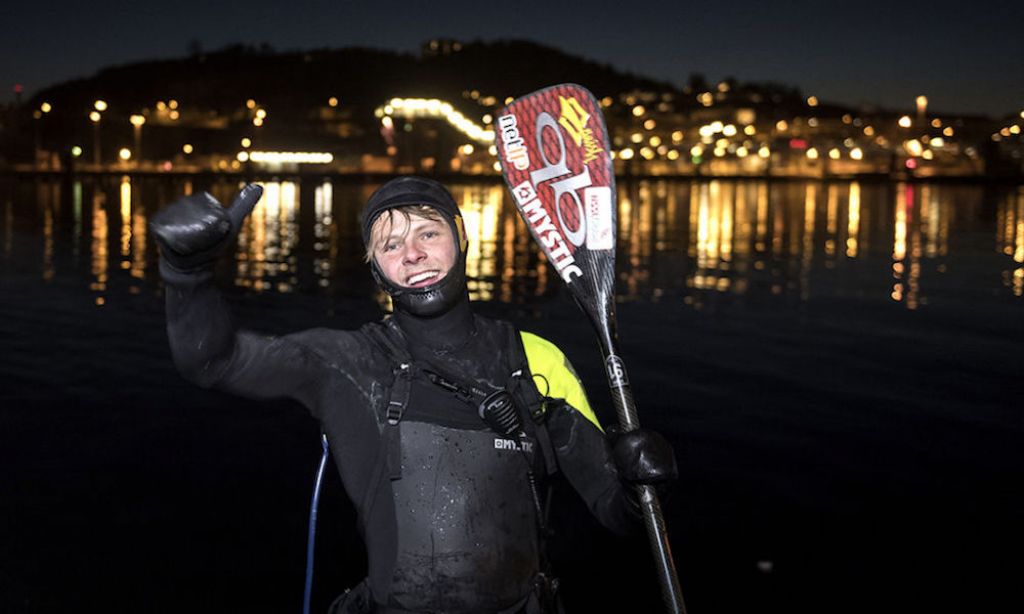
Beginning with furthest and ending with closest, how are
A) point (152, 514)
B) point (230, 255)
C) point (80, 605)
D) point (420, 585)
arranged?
point (230, 255) → point (152, 514) → point (80, 605) → point (420, 585)

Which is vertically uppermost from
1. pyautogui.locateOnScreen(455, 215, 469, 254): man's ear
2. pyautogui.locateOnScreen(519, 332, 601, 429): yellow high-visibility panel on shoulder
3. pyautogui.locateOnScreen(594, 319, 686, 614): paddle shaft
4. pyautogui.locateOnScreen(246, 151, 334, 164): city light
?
pyautogui.locateOnScreen(246, 151, 334, 164): city light

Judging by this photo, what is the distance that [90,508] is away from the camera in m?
7.19

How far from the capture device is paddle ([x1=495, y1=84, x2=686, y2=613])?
4.07m

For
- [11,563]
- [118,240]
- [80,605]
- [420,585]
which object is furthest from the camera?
[118,240]

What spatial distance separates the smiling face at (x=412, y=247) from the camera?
10.6 feet

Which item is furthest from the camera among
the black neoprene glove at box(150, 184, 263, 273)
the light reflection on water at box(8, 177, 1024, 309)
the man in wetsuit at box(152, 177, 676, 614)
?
the light reflection on water at box(8, 177, 1024, 309)

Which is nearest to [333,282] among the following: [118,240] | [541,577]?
[118,240]

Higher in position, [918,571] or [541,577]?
[541,577]

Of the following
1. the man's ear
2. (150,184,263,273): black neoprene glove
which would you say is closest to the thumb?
(150,184,263,273): black neoprene glove

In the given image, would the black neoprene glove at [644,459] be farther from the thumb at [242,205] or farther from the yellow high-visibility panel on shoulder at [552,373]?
the thumb at [242,205]

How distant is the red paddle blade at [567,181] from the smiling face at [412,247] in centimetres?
83

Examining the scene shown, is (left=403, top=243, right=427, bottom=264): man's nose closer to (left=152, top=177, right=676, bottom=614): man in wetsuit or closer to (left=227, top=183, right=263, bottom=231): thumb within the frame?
(left=152, top=177, right=676, bottom=614): man in wetsuit

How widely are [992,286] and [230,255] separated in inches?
722

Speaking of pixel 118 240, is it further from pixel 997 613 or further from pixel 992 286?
pixel 997 613
